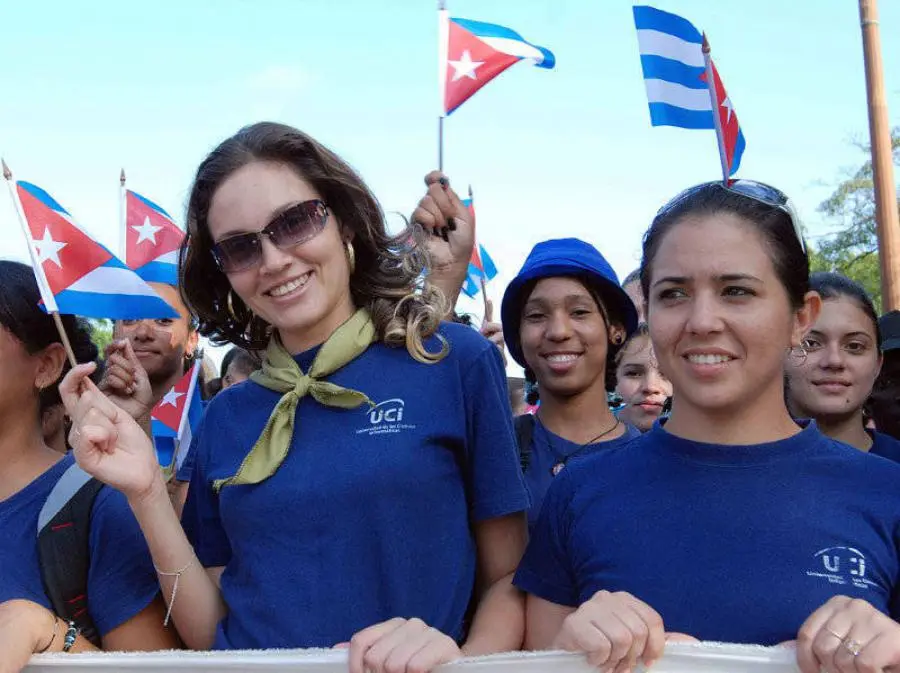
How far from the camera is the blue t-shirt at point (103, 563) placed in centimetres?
262

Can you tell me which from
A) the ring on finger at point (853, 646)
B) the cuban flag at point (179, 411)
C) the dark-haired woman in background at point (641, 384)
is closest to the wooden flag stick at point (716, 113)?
the ring on finger at point (853, 646)

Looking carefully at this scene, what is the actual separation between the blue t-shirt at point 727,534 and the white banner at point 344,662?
0.13 metres

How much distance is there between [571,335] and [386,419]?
4.89 feet

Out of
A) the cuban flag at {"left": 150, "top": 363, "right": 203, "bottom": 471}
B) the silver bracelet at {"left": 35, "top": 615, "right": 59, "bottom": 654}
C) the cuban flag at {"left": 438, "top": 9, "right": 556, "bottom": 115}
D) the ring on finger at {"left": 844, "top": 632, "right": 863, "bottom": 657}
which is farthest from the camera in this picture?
the cuban flag at {"left": 438, "top": 9, "right": 556, "bottom": 115}

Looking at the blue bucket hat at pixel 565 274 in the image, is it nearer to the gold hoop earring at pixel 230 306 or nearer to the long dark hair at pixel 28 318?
the gold hoop earring at pixel 230 306

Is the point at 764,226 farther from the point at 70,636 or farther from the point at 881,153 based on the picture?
the point at 881,153

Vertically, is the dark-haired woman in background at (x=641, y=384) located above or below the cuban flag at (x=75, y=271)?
below

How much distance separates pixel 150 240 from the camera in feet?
15.4

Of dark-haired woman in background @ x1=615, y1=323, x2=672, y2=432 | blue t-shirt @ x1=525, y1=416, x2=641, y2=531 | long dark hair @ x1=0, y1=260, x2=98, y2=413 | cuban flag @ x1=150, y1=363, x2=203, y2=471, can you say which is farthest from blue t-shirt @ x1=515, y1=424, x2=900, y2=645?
cuban flag @ x1=150, y1=363, x2=203, y2=471

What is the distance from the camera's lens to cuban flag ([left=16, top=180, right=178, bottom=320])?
2.99m

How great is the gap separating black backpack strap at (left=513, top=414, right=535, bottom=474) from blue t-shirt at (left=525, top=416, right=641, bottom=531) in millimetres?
13

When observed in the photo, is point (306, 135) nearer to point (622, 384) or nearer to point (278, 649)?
point (278, 649)

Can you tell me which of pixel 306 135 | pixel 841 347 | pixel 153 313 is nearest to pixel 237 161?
pixel 306 135

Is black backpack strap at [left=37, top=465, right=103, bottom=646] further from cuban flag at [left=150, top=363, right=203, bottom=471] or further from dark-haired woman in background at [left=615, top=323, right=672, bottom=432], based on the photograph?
dark-haired woman in background at [left=615, top=323, right=672, bottom=432]
